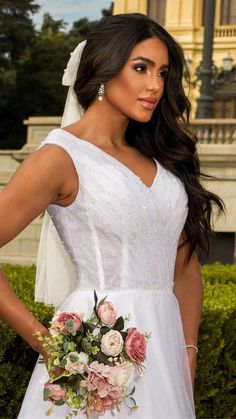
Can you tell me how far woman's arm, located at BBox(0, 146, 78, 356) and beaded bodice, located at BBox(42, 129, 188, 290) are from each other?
0.41 ft

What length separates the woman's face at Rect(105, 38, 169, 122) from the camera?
3533mm

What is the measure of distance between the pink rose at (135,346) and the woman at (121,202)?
345 millimetres

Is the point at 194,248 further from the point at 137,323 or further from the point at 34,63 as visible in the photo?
the point at 34,63

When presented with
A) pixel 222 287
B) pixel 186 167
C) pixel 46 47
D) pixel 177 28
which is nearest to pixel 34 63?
pixel 46 47

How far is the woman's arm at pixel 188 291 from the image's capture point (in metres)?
3.81

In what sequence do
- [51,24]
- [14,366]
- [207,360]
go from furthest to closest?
[51,24] < [207,360] < [14,366]

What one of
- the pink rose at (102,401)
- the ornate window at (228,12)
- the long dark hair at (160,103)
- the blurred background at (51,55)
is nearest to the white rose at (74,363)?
the pink rose at (102,401)

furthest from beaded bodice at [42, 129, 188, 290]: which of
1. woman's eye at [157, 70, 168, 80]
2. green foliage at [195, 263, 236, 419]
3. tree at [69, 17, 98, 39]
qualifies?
tree at [69, 17, 98, 39]

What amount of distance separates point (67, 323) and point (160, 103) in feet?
3.77

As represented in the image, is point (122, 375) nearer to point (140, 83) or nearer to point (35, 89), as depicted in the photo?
point (140, 83)

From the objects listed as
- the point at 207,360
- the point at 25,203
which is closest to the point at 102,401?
the point at 25,203

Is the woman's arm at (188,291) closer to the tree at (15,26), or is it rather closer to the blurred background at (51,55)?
the blurred background at (51,55)

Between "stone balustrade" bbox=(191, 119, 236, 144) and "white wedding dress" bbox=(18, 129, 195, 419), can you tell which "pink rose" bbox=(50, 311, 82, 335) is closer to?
"white wedding dress" bbox=(18, 129, 195, 419)

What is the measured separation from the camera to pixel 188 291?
3840 millimetres
